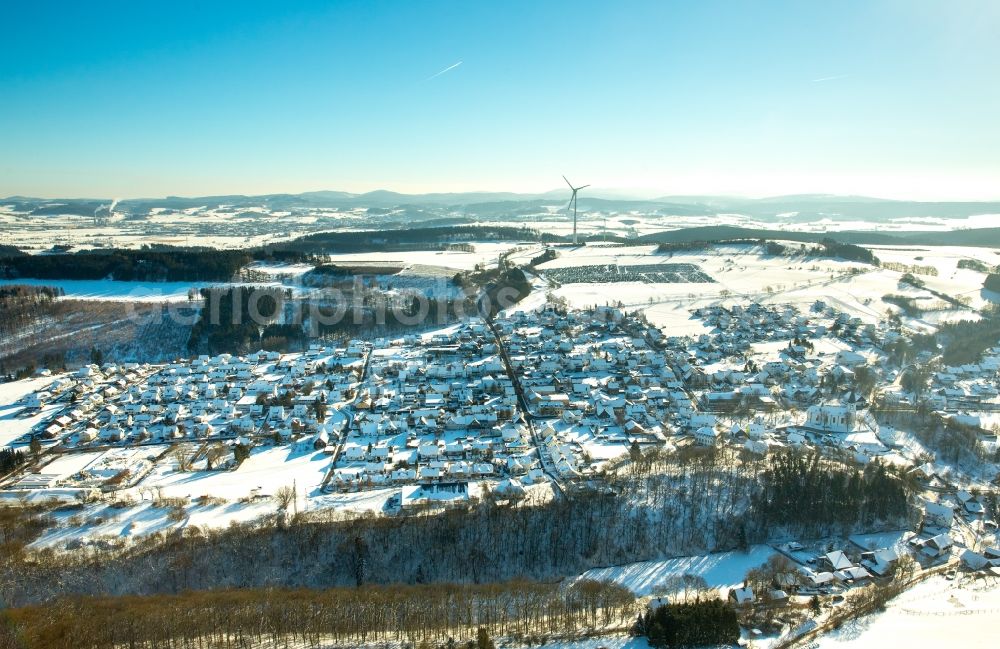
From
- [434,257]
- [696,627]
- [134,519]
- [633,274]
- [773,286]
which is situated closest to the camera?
[696,627]

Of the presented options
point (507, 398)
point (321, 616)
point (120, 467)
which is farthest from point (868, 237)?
point (120, 467)

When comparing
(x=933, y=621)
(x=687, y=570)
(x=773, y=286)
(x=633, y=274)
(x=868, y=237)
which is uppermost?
(x=868, y=237)

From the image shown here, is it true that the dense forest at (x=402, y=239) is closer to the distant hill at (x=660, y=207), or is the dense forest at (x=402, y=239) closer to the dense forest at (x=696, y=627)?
the distant hill at (x=660, y=207)

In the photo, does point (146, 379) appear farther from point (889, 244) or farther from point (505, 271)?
point (889, 244)

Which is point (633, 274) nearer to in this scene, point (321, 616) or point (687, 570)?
point (687, 570)

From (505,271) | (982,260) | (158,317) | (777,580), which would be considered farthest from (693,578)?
(982,260)

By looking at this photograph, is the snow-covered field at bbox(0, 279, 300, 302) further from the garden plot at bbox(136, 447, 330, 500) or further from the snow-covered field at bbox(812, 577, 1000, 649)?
the snow-covered field at bbox(812, 577, 1000, 649)

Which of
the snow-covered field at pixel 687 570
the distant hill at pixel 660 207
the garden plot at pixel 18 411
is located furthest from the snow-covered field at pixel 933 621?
the distant hill at pixel 660 207

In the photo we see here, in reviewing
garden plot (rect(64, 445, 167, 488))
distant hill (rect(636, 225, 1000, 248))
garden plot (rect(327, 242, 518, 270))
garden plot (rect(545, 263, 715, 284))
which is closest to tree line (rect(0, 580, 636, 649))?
garden plot (rect(64, 445, 167, 488))

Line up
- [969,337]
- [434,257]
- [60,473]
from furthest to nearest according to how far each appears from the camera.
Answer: [434,257]
[969,337]
[60,473]
